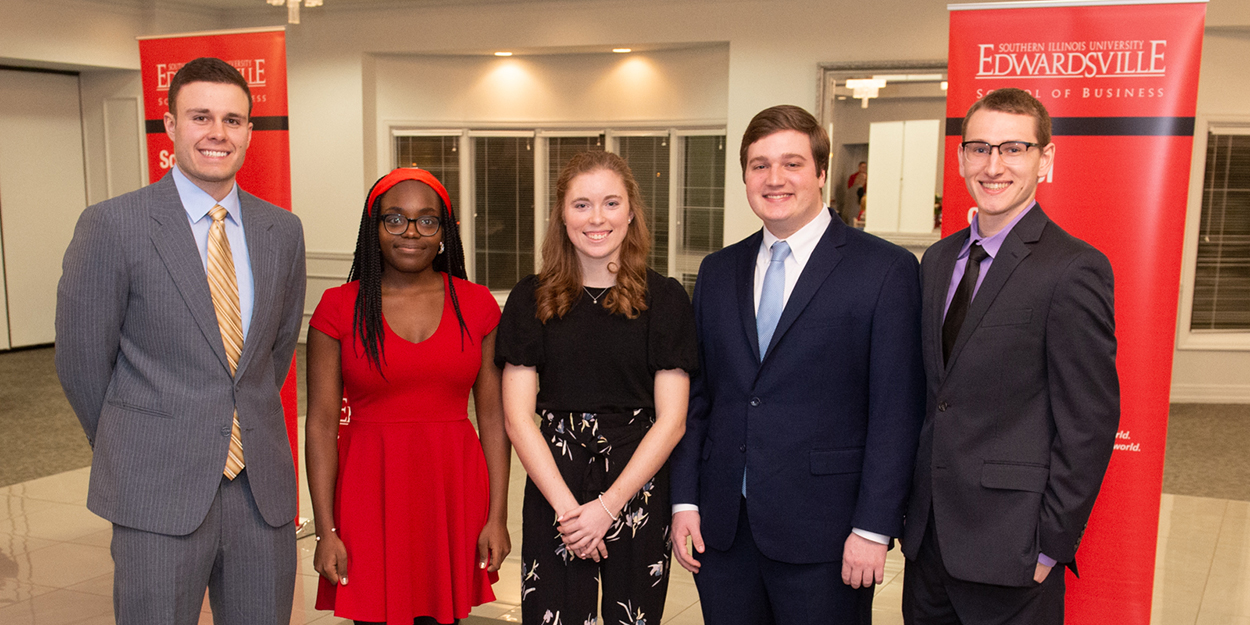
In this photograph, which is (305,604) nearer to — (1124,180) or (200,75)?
(200,75)

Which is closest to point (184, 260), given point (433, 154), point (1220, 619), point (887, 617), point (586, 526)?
point (586, 526)

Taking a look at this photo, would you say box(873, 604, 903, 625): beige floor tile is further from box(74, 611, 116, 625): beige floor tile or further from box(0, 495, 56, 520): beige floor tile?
box(0, 495, 56, 520): beige floor tile

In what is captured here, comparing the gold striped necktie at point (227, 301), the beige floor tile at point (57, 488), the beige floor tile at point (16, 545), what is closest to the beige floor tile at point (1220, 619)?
the gold striped necktie at point (227, 301)

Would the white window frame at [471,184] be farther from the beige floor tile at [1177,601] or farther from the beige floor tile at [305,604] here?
the beige floor tile at [1177,601]

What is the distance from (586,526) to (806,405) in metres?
0.60

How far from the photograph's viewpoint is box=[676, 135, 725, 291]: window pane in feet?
31.3

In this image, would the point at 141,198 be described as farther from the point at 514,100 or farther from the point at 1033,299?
the point at 514,100

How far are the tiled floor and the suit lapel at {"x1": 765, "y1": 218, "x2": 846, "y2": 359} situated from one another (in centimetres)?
202

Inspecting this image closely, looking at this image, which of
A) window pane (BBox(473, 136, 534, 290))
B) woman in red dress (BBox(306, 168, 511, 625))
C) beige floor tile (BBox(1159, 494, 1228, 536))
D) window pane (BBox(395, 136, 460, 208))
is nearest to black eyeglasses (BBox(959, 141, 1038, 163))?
woman in red dress (BBox(306, 168, 511, 625))

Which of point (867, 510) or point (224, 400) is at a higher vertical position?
point (224, 400)

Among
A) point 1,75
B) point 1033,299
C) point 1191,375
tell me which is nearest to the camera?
point 1033,299

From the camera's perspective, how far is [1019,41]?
3408 millimetres

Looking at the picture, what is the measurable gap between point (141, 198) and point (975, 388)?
200cm

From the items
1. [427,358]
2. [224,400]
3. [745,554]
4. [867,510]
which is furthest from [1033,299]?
[224,400]
